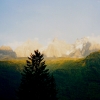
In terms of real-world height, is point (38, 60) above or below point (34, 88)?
above

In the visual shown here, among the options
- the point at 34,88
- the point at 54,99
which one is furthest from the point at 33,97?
the point at 54,99

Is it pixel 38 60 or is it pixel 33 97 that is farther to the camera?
pixel 38 60

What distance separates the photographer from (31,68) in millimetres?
31422

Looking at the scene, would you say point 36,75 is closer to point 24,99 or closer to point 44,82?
point 44,82

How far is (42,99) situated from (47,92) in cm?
118

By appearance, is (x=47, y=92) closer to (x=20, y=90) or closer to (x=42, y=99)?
(x=42, y=99)

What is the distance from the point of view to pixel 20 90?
3069 cm

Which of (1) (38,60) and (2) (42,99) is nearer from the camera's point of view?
(2) (42,99)

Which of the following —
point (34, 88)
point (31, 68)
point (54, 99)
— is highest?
point (31, 68)

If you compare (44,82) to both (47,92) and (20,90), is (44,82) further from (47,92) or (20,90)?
(20,90)

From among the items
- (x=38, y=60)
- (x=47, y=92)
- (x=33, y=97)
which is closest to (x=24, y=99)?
(x=33, y=97)

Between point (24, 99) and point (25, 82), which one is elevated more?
point (25, 82)

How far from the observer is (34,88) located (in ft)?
100.0

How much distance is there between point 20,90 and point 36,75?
295 cm
